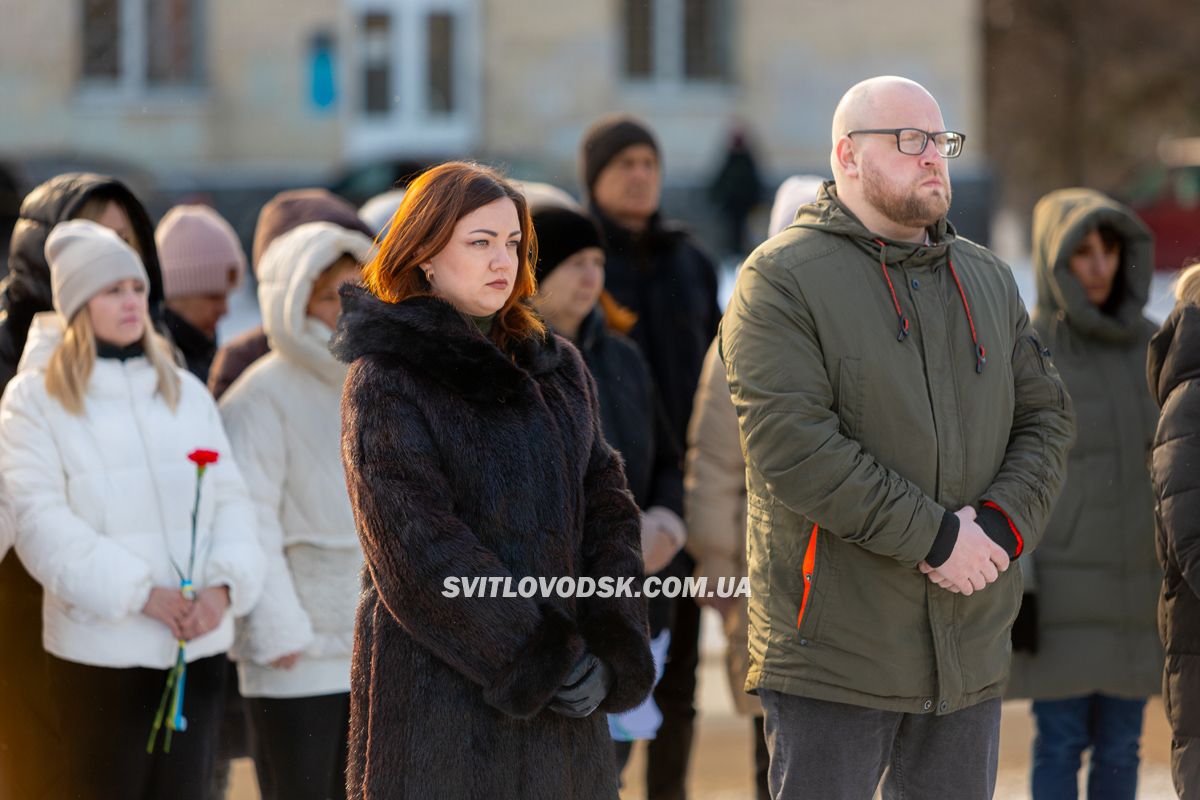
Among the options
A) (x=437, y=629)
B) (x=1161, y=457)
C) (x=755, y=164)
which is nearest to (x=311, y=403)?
(x=437, y=629)

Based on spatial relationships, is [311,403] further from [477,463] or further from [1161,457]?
[1161,457]

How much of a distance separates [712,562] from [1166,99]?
27.2 m

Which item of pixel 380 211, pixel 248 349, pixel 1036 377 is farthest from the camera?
pixel 380 211

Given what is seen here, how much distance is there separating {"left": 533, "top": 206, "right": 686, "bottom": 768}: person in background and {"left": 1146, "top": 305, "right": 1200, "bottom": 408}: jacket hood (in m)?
1.50

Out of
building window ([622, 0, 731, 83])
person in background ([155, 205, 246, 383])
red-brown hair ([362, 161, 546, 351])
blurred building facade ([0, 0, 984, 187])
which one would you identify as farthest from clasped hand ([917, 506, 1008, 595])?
building window ([622, 0, 731, 83])

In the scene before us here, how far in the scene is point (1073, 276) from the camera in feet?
18.1

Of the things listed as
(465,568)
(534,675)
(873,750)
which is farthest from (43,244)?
(873,750)

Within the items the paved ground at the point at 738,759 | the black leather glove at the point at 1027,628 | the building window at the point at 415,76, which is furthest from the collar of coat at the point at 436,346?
the building window at the point at 415,76

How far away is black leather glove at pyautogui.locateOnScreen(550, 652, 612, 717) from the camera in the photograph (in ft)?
11.8

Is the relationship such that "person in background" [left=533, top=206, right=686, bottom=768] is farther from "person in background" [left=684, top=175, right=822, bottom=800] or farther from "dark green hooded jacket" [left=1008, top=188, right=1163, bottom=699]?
"dark green hooded jacket" [left=1008, top=188, right=1163, bottom=699]

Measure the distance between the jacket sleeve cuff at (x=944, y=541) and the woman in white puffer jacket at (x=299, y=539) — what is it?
180 cm

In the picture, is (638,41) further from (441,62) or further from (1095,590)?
(1095,590)

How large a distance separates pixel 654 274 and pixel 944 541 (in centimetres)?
266

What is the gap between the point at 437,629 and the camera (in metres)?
3.57
